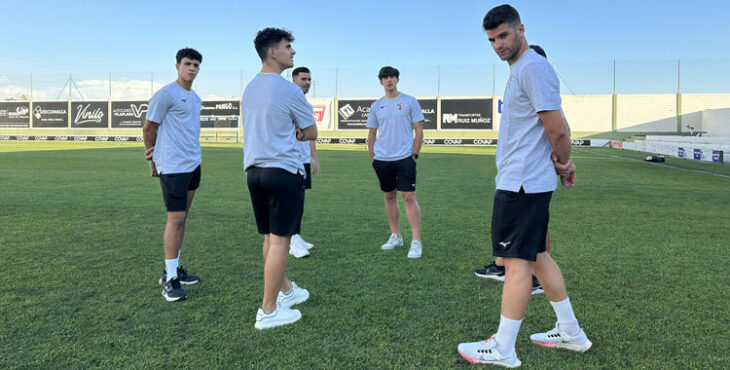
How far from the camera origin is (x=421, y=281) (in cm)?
393

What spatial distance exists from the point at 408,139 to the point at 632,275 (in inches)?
96.5

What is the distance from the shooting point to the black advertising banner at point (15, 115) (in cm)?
4875

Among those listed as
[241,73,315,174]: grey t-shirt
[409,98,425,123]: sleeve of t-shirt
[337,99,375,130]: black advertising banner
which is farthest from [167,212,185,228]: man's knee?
[337,99,375,130]: black advertising banner

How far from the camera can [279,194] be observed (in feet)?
9.52

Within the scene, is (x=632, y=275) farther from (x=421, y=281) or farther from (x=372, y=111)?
(x=372, y=111)

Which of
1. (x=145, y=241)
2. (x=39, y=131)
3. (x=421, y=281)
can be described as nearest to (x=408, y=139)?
(x=421, y=281)

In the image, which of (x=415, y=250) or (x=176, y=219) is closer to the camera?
(x=176, y=219)

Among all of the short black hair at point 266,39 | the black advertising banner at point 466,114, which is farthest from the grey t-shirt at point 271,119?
the black advertising banner at point 466,114

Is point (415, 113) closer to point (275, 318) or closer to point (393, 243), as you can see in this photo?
point (393, 243)

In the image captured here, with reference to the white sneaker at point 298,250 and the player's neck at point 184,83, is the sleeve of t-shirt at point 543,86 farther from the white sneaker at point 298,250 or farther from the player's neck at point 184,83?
the white sneaker at point 298,250

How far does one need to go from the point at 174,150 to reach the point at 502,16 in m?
2.73

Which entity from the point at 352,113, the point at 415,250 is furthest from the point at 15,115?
the point at 415,250

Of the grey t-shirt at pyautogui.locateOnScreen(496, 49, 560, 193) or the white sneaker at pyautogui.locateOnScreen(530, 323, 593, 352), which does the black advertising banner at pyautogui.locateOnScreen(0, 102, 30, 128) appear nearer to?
the grey t-shirt at pyautogui.locateOnScreen(496, 49, 560, 193)

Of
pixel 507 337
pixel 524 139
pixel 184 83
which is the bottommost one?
pixel 507 337
